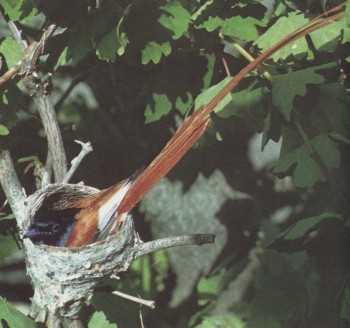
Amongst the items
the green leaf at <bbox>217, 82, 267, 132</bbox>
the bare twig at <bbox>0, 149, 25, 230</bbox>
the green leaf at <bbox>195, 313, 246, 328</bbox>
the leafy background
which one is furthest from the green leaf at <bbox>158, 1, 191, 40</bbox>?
the green leaf at <bbox>195, 313, 246, 328</bbox>

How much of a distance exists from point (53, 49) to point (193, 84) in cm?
43

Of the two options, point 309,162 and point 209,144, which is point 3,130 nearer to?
point 209,144

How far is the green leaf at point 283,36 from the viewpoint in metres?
1.74

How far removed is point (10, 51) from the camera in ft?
6.11

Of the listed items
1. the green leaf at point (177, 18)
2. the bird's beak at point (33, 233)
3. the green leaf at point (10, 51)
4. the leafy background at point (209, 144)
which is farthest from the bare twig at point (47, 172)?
the green leaf at point (177, 18)

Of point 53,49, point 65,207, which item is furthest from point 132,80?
point 65,207

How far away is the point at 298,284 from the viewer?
212 cm

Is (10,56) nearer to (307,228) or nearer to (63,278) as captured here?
(63,278)

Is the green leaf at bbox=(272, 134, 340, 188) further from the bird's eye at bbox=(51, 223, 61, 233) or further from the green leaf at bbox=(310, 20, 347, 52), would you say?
the bird's eye at bbox=(51, 223, 61, 233)

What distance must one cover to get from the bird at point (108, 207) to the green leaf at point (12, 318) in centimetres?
19

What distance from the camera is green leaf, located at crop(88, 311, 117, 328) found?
1.97m

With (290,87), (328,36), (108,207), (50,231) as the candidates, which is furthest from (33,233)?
(328,36)

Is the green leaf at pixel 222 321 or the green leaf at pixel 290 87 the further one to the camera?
the green leaf at pixel 222 321

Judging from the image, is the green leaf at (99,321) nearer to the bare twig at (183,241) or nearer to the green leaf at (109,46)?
the bare twig at (183,241)
